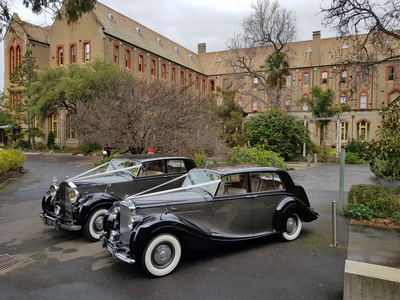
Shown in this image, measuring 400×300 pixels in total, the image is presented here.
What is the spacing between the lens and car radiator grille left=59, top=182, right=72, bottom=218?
6.37 meters

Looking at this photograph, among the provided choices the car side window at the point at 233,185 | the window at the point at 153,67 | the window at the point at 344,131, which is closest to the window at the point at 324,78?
the window at the point at 344,131

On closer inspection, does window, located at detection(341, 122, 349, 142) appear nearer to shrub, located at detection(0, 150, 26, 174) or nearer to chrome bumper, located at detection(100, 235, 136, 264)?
shrub, located at detection(0, 150, 26, 174)

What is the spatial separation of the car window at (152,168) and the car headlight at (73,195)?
1.56 metres

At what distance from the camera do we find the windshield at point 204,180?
532 cm

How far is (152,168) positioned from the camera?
25.4 feet

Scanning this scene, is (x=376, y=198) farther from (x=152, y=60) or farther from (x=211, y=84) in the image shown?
(x=211, y=84)

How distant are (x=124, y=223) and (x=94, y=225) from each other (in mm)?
1816

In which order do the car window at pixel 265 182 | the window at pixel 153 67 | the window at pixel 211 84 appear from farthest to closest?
1. the window at pixel 211 84
2. the window at pixel 153 67
3. the car window at pixel 265 182

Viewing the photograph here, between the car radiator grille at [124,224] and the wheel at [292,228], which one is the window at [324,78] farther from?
the car radiator grille at [124,224]

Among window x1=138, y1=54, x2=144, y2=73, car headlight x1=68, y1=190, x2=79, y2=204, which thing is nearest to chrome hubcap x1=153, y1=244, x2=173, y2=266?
car headlight x1=68, y1=190, x2=79, y2=204

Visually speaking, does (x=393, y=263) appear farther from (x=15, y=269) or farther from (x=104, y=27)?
(x=104, y=27)

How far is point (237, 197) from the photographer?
5422mm

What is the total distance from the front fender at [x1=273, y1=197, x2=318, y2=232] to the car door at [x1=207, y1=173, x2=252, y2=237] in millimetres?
603

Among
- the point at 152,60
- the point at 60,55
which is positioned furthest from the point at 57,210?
the point at 152,60
